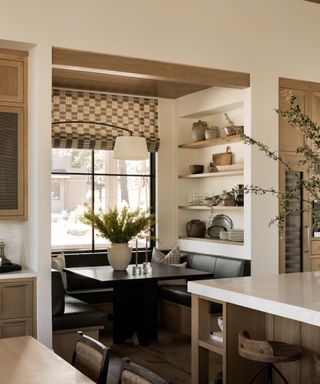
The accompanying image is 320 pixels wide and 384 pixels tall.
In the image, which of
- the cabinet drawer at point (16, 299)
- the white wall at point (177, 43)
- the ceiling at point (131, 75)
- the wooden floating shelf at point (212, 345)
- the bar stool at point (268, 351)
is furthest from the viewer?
the ceiling at point (131, 75)

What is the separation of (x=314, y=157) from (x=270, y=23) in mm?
3626

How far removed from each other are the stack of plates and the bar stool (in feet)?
11.4

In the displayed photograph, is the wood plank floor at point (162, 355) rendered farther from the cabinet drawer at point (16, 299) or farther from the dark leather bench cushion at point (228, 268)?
the cabinet drawer at point (16, 299)

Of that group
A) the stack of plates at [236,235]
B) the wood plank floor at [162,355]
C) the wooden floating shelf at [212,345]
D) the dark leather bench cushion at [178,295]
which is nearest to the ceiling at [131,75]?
the stack of plates at [236,235]

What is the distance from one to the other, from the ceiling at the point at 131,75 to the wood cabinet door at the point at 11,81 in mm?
323

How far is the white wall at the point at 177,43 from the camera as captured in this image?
5016 millimetres

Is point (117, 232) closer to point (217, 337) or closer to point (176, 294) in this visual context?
point (176, 294)

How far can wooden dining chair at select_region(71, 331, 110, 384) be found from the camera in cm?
A: 243

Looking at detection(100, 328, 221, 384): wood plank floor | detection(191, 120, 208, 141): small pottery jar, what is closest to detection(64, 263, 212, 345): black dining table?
detection(100, 328, 221, 384): wood plank floor

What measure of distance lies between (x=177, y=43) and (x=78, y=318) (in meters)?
2.72

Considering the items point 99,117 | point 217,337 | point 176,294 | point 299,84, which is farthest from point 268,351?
point 99,117

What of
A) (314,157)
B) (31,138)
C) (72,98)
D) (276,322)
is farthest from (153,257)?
(314,157)

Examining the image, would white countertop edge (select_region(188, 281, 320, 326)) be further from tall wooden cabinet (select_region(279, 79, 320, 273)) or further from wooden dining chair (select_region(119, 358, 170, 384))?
tall wooden cabinet (select_region(279, 79, 320, 273))

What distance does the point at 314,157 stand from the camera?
3047 millimetres
